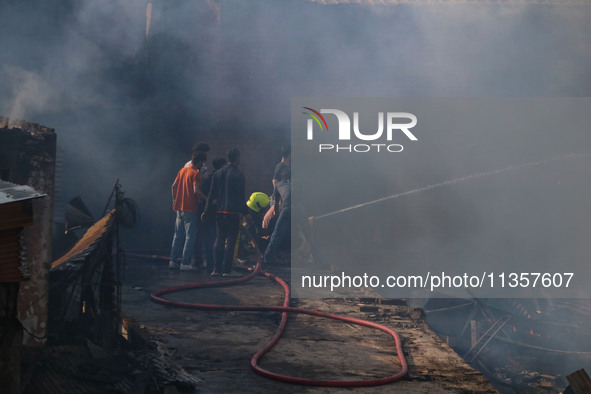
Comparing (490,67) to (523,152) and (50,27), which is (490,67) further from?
(50,27)

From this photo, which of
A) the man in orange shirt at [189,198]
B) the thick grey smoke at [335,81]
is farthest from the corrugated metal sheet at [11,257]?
the thick grey smoke at [335,81]

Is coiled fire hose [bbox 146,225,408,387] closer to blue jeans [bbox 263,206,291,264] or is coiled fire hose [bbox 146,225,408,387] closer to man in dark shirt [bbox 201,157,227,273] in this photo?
blue jeans [bbox 263,206,291,264]

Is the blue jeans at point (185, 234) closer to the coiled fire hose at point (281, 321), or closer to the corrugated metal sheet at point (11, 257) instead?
the coiled fire hose at point (281, 321)

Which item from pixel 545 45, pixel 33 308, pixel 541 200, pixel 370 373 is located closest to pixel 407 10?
pixel 545 45

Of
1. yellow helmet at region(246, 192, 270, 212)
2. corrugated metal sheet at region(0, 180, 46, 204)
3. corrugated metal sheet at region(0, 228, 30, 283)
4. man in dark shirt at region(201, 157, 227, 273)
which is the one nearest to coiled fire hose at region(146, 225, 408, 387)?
man in dark shirt at region(201, 157, 227, 273)

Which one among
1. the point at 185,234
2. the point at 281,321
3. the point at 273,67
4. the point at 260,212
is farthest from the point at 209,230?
the point at 273,67

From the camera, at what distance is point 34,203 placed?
387cm

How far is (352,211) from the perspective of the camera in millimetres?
11547

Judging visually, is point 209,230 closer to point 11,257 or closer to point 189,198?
point 189,198

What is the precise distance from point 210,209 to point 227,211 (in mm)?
487

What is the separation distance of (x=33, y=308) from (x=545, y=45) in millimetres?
10801

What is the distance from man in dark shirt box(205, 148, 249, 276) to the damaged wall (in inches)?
162

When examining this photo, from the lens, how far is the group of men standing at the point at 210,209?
8.06 metres

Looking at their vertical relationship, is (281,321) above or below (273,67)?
below
